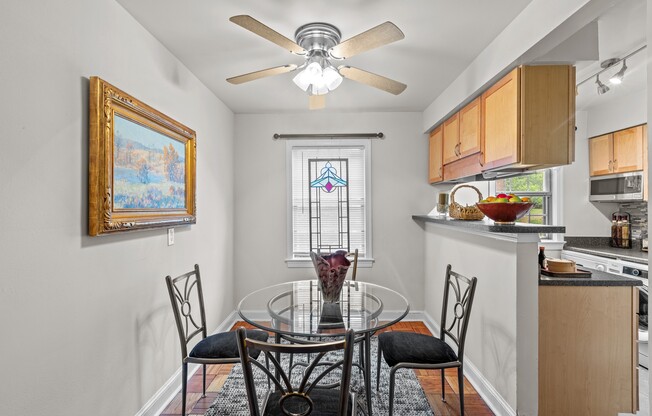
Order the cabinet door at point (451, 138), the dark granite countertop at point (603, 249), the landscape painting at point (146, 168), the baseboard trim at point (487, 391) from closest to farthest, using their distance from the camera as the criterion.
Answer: the landscape painting at point (146, 168) < the baseboard trim at point (487, 391) < the cabinet door at point (451, 138) < the dark granite countertop at point (603, 249)

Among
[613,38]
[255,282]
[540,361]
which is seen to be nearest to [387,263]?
[255,282]

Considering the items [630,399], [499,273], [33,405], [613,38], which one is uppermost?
[613,38]

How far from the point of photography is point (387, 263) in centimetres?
376

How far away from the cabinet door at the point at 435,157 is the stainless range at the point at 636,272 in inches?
68.6

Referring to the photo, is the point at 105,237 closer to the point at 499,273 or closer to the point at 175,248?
the point at 175,248

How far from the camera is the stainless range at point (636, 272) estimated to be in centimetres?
274

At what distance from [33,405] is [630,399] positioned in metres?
2.91

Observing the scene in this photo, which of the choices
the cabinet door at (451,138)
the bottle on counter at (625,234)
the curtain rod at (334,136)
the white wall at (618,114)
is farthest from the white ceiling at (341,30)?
the bottle on counter at (625,234)

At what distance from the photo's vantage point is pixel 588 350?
1.88 m

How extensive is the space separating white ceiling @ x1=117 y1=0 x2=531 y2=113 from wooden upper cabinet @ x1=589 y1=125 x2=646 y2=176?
7.14ft

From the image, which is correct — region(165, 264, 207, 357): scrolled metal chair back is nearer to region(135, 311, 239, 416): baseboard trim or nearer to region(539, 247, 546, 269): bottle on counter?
region(135, 311, 239, 416): baseboard trim

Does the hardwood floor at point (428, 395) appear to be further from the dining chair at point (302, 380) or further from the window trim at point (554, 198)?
the window trim at point (554, 198)

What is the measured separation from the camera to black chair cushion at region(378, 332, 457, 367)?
6.26 ft

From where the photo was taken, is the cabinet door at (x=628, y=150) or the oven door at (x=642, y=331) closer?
the oven door at (x=642, y=331)
